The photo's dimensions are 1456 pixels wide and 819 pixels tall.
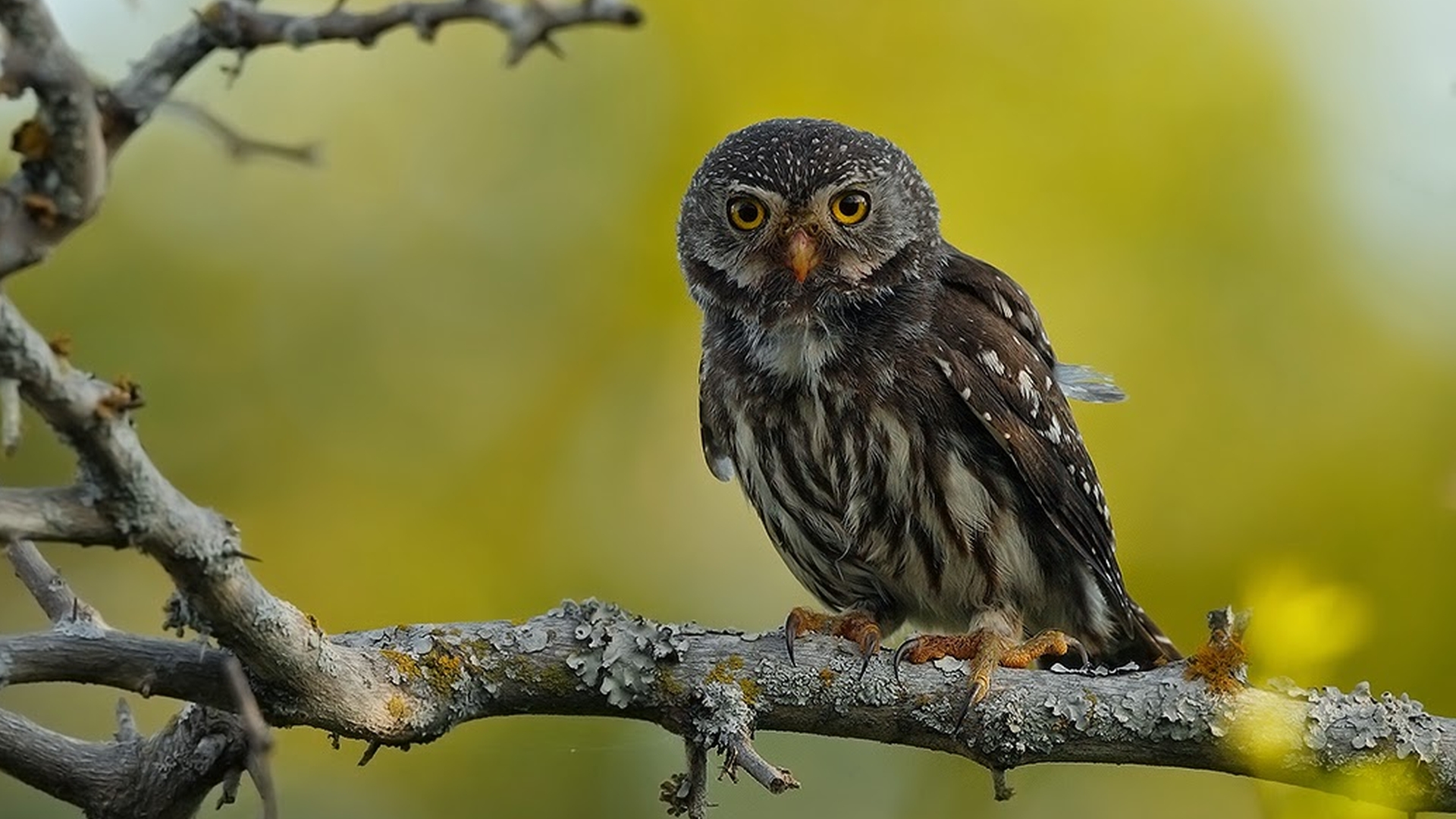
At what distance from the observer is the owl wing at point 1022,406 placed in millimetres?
4340

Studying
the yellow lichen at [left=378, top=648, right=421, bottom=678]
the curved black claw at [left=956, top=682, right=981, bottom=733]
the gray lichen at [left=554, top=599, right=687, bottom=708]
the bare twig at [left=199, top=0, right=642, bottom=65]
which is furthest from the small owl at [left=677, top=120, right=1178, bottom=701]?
the bare twig at [left=199, top=0, right=642, bottom=65]

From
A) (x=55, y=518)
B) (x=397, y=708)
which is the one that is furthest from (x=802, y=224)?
(x=55, y=518)

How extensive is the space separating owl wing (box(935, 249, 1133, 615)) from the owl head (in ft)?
0.66

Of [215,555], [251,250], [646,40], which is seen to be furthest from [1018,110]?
[215,555]

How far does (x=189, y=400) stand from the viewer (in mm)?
6246

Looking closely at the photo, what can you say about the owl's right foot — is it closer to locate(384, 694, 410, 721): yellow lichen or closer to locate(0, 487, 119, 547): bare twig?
locate(384, 694, 410, 721): yellow lichen

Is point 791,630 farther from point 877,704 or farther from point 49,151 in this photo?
point 49,151

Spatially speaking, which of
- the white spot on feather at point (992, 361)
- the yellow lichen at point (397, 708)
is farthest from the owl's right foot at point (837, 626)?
the yellow lichen at point (397, 708)

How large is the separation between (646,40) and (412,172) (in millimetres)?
1190

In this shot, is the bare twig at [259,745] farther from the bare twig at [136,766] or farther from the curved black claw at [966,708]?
the curved black claw at [966,708]

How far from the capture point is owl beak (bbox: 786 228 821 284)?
4.43m

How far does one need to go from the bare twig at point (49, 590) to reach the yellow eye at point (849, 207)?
2.37 metres

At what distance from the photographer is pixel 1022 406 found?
14.4 feet

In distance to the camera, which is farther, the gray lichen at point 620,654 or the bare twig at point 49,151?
the gray lichen at point 620,654
